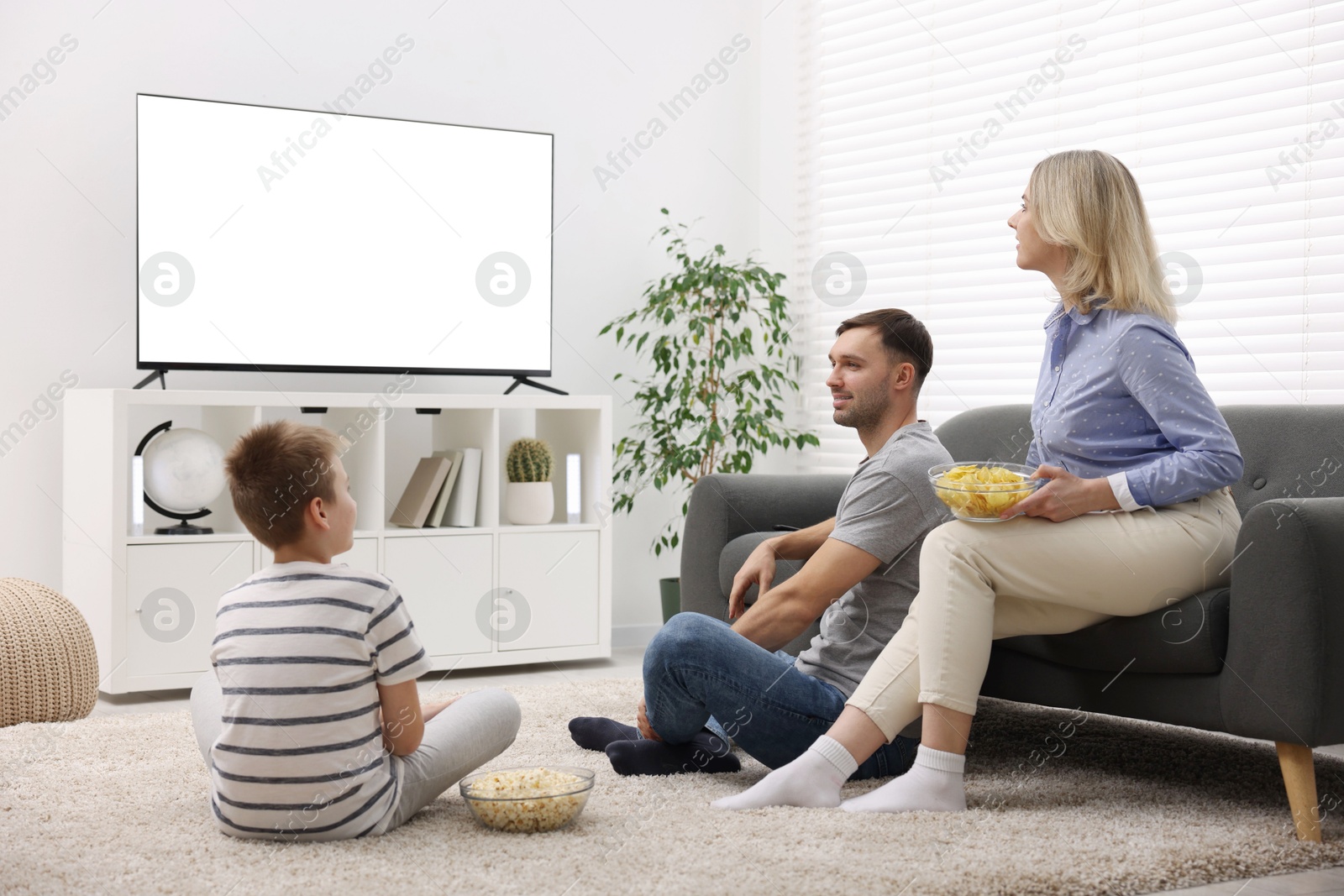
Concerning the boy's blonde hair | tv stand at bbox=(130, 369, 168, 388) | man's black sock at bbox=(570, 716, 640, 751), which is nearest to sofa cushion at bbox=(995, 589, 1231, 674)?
man's black sock at bbox=(570, 716, 640, 751)

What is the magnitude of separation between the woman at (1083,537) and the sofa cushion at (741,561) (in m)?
0.58

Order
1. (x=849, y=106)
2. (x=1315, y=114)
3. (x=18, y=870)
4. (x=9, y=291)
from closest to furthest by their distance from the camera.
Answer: (x=18, y=870) → (x=1315, y=114) → (x=9, y=291) → (x=849, y=106)

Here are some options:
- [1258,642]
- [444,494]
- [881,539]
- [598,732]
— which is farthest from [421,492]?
[1258,642]

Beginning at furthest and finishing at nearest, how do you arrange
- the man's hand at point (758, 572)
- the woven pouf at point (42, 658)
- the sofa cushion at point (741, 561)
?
1. the woven pouf at point (42, 658)
2. the sofa cushion at point (741, 561)
3. the man's hand at point (758, 572)

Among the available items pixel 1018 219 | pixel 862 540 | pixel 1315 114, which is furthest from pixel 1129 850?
pixel 1315 114

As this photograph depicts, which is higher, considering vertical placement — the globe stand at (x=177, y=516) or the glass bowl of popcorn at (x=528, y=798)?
the globe stand at (x=177, y=516)

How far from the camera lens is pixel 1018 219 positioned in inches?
88.0

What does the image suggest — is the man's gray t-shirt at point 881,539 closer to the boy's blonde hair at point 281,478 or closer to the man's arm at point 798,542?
the man's arm at point 798,542

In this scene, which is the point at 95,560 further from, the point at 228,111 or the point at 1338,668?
the point at 1338,668

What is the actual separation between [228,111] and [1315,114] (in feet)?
9.45

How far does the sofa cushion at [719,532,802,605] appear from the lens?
2562 millimetres

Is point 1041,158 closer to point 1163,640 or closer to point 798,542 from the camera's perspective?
point 798,542

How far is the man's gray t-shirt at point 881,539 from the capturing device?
2.05 m

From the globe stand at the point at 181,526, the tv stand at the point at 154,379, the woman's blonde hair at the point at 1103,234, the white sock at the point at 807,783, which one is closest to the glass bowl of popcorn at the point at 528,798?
the white sock at the point at 807,783
